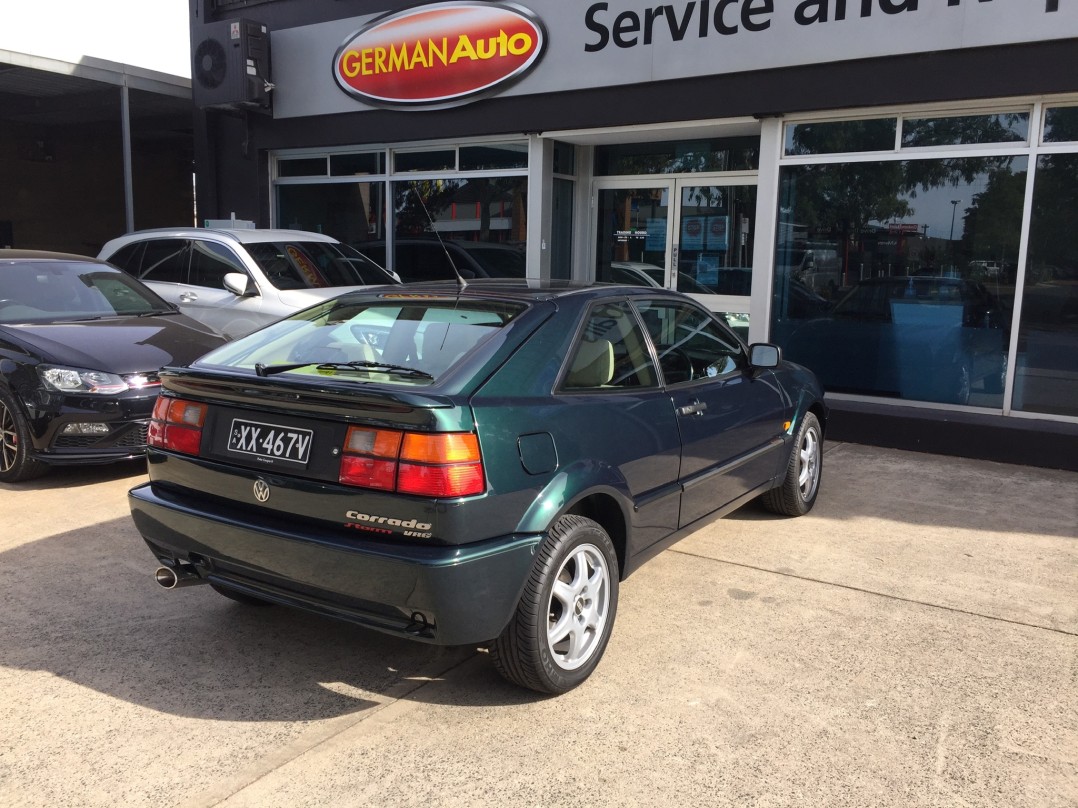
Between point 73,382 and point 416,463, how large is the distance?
399 cm

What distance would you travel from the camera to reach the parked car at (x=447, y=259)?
34.6 feet

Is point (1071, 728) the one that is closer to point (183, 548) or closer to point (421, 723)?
point (421, 723)

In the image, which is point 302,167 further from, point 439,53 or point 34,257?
point 34,257

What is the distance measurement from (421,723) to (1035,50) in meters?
6.87

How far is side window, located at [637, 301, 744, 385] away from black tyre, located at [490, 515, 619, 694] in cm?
105

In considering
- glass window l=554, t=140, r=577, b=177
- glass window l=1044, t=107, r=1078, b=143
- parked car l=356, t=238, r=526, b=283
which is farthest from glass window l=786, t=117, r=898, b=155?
parked car l=356, t=238, r=526, b=283

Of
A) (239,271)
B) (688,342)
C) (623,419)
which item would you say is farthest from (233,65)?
(623,419)

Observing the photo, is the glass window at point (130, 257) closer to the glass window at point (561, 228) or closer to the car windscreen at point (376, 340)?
the glass window at point (561, 228)

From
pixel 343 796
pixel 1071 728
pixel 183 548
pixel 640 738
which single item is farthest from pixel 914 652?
pixel 183 548

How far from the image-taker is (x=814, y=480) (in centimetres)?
588

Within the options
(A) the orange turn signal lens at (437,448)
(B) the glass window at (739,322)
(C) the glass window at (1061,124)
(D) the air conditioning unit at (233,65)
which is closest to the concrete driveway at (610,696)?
(A) the orange turn signal lens at (437,448)

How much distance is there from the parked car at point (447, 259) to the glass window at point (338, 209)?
24 cm

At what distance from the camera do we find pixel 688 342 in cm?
455

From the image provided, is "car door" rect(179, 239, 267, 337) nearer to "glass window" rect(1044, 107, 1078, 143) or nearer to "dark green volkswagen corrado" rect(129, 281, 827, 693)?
"dark green volkswagen corrado" rect(129, 281, 827, 693)
